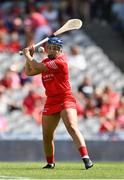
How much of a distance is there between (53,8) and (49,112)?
45.0 ft

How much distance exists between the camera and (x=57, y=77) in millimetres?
12516

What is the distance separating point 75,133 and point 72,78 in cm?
→ 1016

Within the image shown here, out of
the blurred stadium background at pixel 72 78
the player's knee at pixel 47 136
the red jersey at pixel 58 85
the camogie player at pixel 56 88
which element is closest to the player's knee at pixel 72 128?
the camogie player at pixel 56 88

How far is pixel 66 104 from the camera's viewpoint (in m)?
12.5

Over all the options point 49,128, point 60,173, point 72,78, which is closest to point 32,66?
point 49,128

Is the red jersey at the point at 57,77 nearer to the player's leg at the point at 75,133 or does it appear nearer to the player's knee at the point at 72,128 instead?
the player's leg at the point at 75,133

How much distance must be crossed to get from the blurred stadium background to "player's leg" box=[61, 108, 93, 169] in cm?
481

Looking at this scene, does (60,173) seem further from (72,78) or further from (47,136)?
(72,78)

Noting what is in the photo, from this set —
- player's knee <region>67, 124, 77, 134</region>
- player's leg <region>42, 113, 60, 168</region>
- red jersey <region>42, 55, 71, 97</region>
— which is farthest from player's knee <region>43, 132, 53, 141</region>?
red jersey <region>42, 55, 71, 97</region>

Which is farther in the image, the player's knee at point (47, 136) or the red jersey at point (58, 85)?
the player's knee at point (47, 136)

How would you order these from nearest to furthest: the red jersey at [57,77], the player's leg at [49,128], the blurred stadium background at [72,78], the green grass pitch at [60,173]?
the green grass pitch at [60,173], the red jersey at [57,77], the player's leg at [49,128], the blurred stadium background at [72,78]

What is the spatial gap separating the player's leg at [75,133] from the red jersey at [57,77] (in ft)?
1.04

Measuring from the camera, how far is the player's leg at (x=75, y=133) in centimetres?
1230

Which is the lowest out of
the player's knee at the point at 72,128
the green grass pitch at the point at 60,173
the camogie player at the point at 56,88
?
the green grass pitch at the point at 60,173
